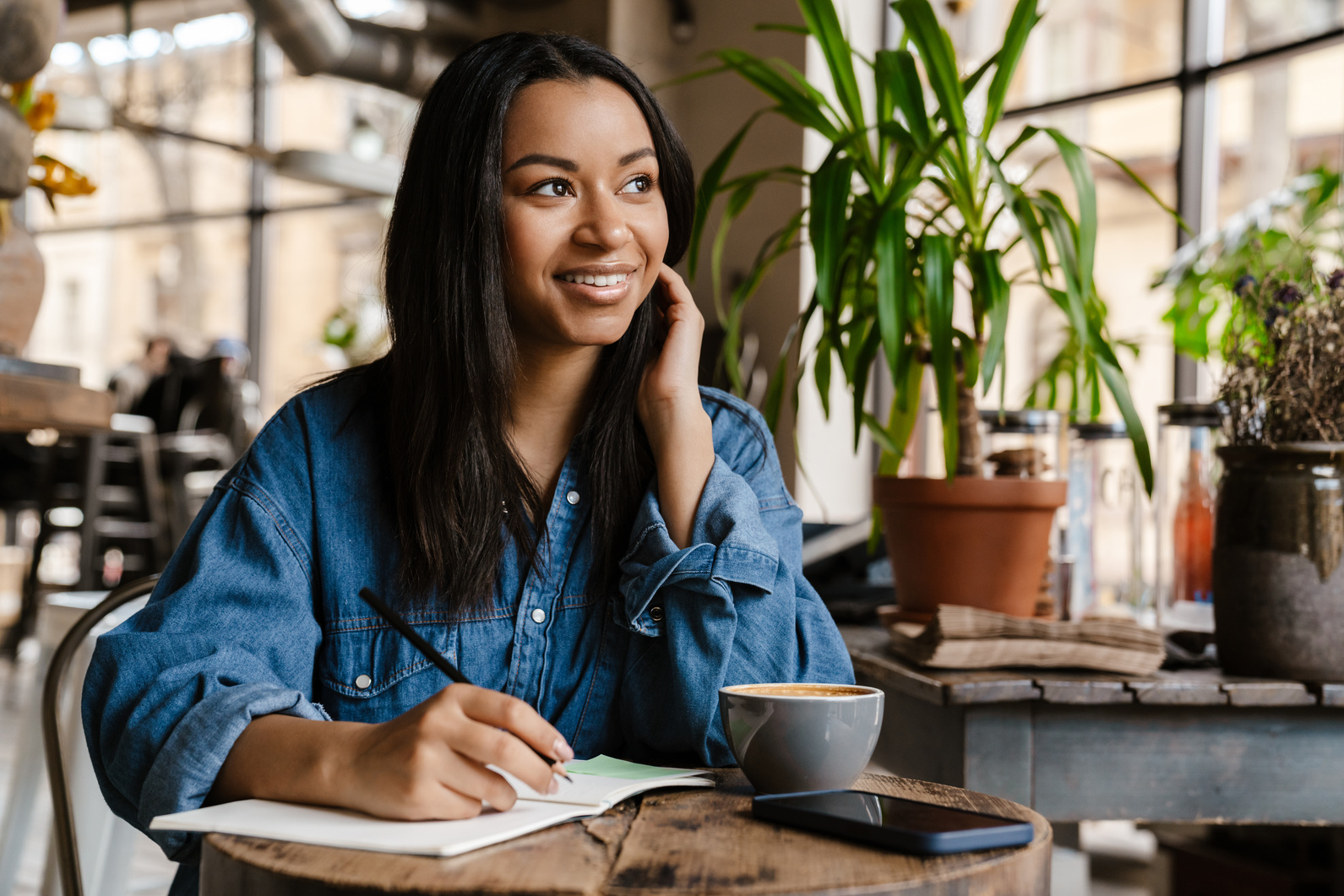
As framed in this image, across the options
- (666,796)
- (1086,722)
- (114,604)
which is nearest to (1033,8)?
(1086,722)

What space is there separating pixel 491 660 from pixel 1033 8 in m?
1.00

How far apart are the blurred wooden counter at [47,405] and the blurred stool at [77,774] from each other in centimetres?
23

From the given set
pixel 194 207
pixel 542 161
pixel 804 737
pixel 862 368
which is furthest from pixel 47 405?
pixel 194 207

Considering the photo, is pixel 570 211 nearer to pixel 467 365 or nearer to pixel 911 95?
pixel 467 365

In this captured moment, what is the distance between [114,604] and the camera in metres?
1.11

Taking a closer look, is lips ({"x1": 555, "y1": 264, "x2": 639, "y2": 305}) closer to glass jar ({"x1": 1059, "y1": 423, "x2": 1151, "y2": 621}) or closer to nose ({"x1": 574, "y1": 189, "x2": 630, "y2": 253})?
nose ({"x1": 574, "y1": 189, "x2": 630, "y2": 253})

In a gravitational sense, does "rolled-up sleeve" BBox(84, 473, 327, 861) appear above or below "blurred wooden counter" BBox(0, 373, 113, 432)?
below

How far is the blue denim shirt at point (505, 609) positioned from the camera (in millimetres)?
940

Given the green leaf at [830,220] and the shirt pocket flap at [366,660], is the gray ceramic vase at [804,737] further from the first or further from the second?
the green leaf at [830,220]

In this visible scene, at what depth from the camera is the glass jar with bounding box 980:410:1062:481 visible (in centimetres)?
148

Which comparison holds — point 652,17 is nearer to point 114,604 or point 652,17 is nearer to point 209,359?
point 209,359

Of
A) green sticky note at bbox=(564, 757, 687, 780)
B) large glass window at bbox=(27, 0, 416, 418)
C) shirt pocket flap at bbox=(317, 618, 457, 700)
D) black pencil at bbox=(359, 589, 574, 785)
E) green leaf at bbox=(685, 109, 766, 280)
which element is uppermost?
large glass window at bbox=(27, 0, 416, 418)

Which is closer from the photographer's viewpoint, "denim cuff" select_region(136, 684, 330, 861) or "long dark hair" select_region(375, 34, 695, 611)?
"denim cuff" select_region(136, 684, 330, 861)

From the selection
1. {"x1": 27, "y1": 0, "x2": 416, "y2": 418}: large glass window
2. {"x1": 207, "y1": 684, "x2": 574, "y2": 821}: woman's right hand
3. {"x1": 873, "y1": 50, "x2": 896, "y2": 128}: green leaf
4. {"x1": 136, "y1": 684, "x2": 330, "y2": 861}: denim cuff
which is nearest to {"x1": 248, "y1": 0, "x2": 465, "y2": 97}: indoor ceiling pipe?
{"x1": 27, "y1": 0, "x2": 416, "y2": 418}: large glass window
